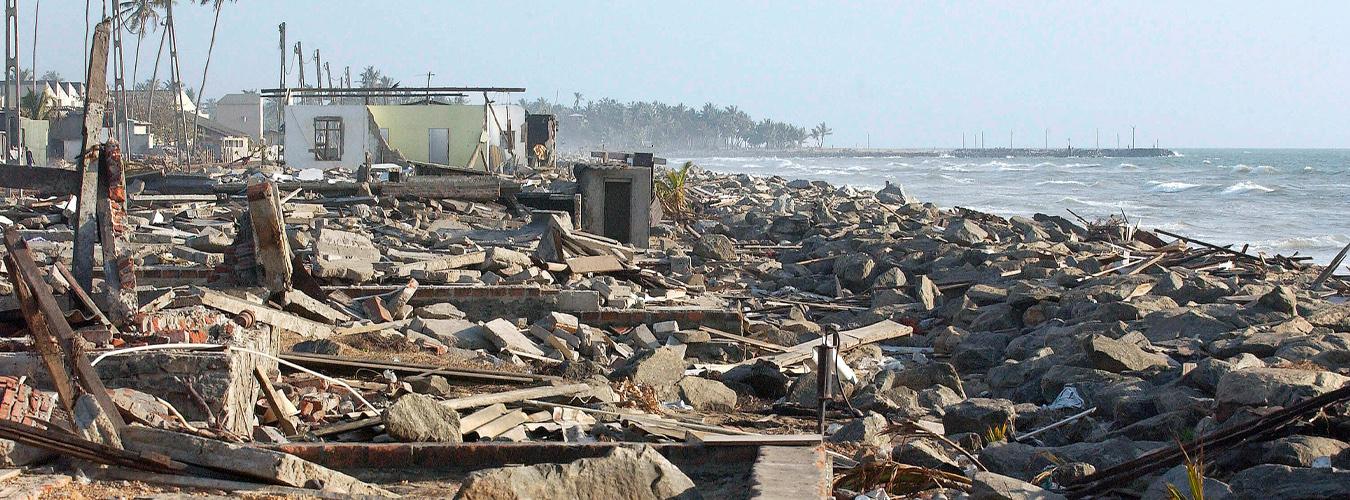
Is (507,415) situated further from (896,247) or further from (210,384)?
(896,247)

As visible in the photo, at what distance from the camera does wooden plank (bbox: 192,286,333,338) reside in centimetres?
788

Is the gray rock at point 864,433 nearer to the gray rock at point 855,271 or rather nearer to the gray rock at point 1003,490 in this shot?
the gray rock at point 1003,490

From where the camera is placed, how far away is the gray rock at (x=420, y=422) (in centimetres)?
585

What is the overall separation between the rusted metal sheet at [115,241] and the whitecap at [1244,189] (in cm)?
5557

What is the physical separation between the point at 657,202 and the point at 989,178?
198 ft

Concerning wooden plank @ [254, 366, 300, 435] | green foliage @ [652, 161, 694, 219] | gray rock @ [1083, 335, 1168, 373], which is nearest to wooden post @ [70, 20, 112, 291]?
wooden plank @ [254, 366, 300, 435]

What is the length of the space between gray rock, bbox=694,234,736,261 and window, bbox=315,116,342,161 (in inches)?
940

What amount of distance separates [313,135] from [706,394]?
110 feet

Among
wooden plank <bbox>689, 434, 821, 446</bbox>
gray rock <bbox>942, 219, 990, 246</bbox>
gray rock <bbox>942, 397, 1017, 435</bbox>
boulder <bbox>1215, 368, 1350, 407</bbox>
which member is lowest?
gray rock <bbox>942, 397, 1017, 435</bbox>

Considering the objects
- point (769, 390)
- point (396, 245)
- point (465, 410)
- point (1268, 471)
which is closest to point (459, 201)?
point (396, 245)

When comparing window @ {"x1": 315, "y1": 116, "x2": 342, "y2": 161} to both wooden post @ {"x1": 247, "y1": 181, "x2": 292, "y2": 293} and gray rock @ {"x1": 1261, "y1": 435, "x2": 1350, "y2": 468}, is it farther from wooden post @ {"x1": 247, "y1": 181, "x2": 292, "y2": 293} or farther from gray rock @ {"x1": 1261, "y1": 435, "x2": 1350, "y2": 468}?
gray rock @ {"x1": 1261, "y1": 435, "x2": 1350, "y2": 468}

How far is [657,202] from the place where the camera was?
23.0m

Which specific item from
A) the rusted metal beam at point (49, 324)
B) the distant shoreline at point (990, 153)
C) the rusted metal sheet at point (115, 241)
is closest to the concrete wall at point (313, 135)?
the rusted metal sheet at point (115, 241)

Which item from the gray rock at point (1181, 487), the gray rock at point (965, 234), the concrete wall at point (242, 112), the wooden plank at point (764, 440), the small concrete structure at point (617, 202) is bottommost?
the gray rock at point (1181, 487)
